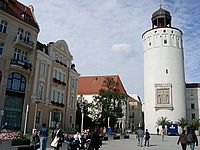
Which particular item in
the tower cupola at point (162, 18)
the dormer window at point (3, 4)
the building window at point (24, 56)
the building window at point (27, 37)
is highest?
the tower cupola at point (162, 18)

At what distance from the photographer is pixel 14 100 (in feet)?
106

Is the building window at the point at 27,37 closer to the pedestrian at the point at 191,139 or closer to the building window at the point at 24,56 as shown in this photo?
the building window at the point at 24,56

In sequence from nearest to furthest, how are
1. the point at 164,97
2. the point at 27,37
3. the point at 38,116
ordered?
the point at 27,37, the point at 38,116, the point at 164,97

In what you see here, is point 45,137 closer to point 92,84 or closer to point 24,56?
point 24,56

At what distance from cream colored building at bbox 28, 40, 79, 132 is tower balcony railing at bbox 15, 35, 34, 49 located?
1784 mm

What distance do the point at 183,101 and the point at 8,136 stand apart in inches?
2206

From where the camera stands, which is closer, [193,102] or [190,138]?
[190,138]

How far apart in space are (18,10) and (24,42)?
16.5 ft

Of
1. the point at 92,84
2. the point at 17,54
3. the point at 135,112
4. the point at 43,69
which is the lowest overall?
the point at 135,112

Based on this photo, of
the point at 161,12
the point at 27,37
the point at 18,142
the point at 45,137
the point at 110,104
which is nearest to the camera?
the point at 45,137

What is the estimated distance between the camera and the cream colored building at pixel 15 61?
102 feet

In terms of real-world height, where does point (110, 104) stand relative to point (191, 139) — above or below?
above

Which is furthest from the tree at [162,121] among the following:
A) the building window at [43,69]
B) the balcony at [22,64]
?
the balcony at [22,64]

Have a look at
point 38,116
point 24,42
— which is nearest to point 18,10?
point 24,42
